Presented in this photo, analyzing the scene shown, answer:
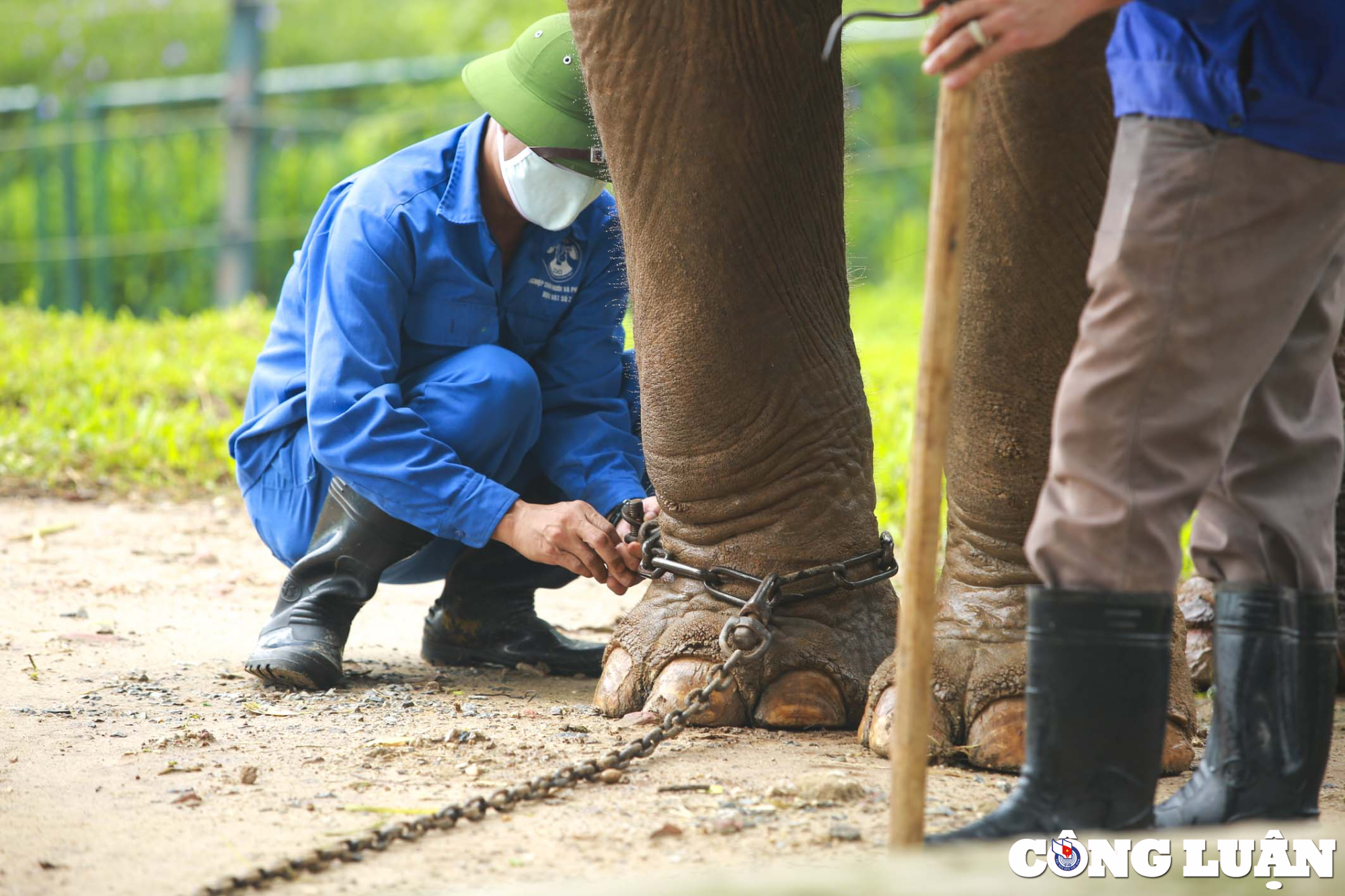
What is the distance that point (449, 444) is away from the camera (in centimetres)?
275

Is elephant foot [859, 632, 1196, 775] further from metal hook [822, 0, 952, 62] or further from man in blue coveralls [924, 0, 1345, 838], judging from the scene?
metal hook [822, 0, 952, 62]

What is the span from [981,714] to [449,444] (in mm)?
1044

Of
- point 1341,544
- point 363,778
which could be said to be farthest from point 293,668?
point 1341,544

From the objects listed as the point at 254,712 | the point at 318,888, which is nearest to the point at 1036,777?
the point at 318,888

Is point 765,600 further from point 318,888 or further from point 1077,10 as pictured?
point 1077,10

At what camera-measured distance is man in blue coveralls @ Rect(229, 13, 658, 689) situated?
2.65 metres

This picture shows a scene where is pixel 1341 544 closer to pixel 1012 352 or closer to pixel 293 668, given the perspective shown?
pixel 1012 352

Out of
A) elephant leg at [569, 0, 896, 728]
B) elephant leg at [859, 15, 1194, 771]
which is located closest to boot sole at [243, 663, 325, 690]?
elephant leg at [569, 0, 896, 728]

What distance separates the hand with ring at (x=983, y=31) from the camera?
1544 millimetres

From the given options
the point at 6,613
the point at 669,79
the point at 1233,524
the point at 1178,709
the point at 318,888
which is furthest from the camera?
the point at 6,613

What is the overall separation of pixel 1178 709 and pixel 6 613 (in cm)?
236

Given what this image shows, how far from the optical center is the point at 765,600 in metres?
2.41

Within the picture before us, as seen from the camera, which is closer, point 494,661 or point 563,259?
point 563,259

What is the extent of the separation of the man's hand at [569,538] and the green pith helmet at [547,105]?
608 millimetres
